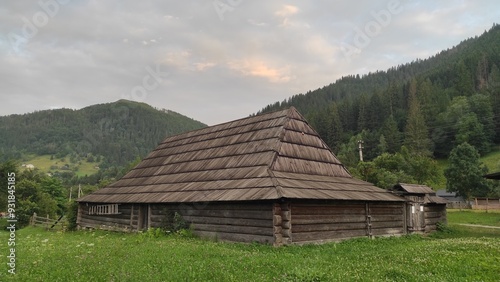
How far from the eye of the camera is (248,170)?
2016 cm

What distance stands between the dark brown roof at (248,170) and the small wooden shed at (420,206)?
1.67m

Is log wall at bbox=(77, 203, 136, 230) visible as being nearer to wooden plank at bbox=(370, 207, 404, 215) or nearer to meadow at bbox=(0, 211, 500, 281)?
meadow at bbox=(0, 211, 500, 281)

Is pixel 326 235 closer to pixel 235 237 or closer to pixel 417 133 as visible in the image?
pixel 235 237

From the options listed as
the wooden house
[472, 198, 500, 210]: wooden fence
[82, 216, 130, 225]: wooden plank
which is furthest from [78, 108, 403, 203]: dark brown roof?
[472, 198, 500, 210]: wooden fence

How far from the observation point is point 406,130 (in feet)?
295

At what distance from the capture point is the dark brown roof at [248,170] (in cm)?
1809

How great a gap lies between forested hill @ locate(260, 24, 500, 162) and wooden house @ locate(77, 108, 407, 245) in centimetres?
6696

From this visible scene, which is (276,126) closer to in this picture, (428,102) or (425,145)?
(425,145)

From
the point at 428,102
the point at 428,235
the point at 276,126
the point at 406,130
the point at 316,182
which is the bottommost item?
the point at 428,235

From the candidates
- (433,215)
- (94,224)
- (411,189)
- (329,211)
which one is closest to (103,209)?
(94,224)

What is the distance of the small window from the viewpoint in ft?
86.7

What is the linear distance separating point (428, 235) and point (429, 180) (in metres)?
37.2

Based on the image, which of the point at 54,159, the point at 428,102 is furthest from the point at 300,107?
the point at 54,159

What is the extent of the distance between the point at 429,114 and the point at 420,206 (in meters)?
79.9
